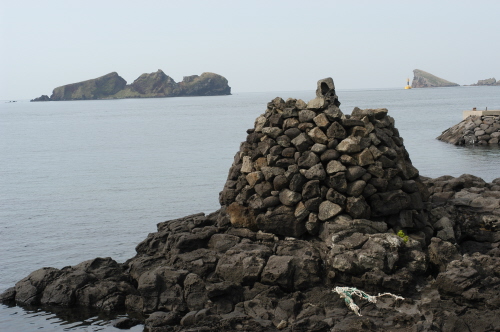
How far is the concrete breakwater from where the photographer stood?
6225 cm

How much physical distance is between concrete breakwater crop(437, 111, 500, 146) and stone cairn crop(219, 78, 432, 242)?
44.4 metres

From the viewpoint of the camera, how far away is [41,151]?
7769cm

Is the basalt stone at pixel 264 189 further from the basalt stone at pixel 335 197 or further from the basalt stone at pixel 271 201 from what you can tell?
the basalt stone at pixel 335 197

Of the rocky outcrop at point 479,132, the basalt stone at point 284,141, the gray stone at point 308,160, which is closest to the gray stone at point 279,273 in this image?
the gray stone at point 308,160

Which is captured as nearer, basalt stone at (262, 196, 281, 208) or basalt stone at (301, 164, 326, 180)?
basalt stone at (301, 164, 326, 180)

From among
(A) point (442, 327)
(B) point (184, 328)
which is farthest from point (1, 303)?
(A) point (442, 327)

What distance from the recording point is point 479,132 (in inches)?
2478

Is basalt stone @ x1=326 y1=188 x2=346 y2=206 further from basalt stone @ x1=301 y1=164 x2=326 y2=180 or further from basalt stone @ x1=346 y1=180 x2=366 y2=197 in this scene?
basalt stone @ x1=301 y1=164 x2=326 y2=180

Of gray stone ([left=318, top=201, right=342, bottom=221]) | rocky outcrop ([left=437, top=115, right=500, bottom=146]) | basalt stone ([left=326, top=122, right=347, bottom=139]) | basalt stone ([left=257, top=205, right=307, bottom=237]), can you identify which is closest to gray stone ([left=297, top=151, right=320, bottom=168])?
basalt stone ([left=326, top=122, right=347, bottom=139])

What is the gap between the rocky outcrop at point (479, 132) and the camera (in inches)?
2448

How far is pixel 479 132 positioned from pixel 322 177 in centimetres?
4790

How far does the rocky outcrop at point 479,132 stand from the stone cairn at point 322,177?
44.4 metres

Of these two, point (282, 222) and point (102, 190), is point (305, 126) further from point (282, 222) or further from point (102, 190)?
point (102, 190)

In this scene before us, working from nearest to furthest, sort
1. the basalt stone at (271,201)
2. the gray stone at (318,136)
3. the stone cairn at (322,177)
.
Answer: the stone cairn at (322,177) < the basalt stone at (271,201) < the gray stone at (318,136)
